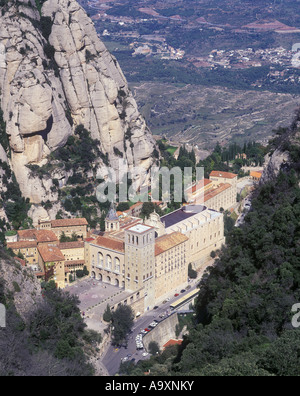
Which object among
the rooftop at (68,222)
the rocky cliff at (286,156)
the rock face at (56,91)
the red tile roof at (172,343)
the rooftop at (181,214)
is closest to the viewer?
the red tile roof at (172,343)

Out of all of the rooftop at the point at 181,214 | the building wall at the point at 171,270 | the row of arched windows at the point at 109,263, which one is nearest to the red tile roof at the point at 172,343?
Answer: the building wall at the point at 171,270

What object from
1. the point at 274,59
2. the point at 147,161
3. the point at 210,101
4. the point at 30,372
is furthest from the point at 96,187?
the point at 274,59

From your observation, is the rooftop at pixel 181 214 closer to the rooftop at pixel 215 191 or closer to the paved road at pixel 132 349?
the rooftop at pixel 215 191

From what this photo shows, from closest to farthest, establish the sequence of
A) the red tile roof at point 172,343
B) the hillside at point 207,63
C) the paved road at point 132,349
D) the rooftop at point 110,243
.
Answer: the paved road at point 132,349, the red tile roof at point 172,343, the rooftop at point 110,243, the hillside at point 207,63

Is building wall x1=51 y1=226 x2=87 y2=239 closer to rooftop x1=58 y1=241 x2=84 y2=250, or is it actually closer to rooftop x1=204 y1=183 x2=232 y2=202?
rooftop x1=58 y1=241 x2=84 y2=250

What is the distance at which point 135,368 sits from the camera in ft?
135

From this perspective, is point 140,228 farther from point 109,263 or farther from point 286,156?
point 286,156

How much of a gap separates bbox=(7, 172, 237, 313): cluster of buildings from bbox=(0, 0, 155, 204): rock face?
23.3ft

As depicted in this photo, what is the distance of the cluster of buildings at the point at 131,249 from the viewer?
1953 inches

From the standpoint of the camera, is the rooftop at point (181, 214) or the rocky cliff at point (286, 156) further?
the rooftop at point (181, 214)

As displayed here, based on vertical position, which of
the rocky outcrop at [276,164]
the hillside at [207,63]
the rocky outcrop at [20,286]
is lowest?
the hillside at [207,63]

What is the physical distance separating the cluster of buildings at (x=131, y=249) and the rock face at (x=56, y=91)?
7.10 meters

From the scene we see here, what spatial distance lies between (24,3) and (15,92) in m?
9.44

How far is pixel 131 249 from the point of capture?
49469 mm
